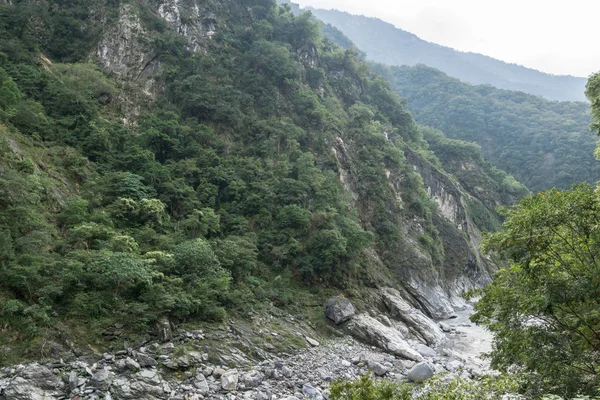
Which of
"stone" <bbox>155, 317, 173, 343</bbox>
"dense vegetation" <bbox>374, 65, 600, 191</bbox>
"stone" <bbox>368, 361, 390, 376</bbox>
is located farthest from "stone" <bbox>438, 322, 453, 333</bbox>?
"dense vegetation" <bbox>374, 65, 600, 191</bbox>

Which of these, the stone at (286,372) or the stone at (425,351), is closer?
the stone at (286,372)

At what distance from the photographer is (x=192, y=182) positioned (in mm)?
24750

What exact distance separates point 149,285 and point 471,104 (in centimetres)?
8352

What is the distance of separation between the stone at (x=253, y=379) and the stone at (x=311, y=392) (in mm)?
1516

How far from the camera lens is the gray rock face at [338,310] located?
65.6ft

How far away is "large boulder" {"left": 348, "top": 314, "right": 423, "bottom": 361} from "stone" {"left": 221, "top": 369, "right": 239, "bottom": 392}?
29.1 feet

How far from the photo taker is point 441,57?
177 metres

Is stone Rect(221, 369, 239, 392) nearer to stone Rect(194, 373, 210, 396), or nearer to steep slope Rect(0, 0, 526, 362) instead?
stone Rect(194, 373, 210, 396)

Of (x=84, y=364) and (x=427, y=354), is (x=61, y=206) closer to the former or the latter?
(x=84, y=364)

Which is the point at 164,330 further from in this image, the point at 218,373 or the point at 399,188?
the point at 399,188

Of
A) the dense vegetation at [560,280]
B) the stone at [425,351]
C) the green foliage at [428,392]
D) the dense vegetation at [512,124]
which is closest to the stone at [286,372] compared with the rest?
the green foliage at [428,392]

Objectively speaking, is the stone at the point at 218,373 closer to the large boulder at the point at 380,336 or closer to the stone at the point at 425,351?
the large boulder at the point at 380,336

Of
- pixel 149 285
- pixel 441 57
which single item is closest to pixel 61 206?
pixel 149 285

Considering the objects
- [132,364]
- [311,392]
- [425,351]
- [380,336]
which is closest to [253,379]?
[311,392]
